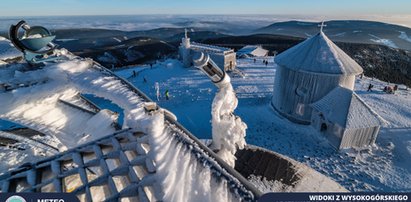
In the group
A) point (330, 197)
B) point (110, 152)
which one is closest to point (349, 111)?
point (330, 197)

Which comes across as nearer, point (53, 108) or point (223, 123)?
point (223, 123)

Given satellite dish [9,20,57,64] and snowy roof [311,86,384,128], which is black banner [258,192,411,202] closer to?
satellite dish [9,20,57,64]

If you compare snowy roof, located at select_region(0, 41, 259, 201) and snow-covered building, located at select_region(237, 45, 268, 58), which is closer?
snowy roof, located at select_region(0, 41, 259, 201)

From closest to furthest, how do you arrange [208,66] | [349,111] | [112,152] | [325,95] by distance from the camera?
[112,152] → [208,66] → [349,111] → [325,95]

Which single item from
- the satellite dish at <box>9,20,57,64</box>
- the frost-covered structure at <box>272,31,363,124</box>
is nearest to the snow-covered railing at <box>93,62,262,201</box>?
the satellite dish at <box>9,20,57,64</box>

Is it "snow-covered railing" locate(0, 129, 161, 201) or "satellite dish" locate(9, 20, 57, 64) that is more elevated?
"satellite dish" locate(9, 20, 57, 64)

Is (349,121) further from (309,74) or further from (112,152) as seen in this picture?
(112,152)
